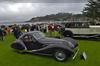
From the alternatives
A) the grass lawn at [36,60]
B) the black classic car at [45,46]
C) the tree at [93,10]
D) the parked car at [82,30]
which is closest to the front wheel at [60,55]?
the black classic car at [45,46]

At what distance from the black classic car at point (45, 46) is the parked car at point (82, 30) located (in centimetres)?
971

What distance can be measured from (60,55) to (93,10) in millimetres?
53990

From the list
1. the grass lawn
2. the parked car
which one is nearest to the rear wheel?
the parked car

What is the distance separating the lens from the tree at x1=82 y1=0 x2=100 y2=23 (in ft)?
214

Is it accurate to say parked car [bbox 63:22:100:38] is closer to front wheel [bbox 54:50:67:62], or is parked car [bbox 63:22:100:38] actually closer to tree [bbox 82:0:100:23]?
front wheel [bbox 54:50:67:62]

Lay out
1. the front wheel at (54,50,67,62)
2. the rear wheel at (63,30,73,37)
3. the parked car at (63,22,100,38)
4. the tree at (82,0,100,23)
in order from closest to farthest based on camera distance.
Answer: the front wheel at (54,50,67,62)
the parked car at (63,22,100,38)
the rear wheel at (63,30,73,37)
the tree at (82,0,100,23)

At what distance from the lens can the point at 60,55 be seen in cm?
1362

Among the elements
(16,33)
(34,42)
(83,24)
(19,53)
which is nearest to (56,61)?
(34,42)

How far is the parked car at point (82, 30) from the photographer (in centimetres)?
2440

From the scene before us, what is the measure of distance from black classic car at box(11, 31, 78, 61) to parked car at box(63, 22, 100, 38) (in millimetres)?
9711

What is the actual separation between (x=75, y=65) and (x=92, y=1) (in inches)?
2294

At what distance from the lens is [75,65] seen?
12.9 m

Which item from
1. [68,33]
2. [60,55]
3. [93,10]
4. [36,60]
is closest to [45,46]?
[36,60]

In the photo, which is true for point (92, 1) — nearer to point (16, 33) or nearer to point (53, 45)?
point (16, 33)
